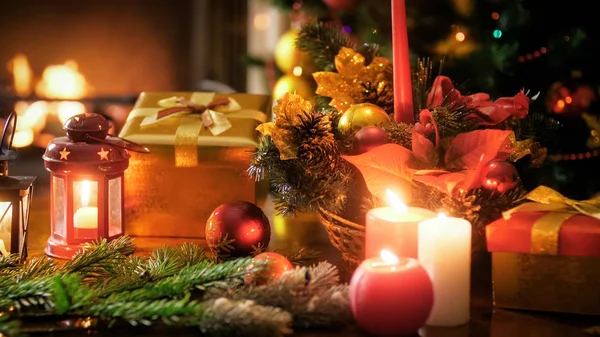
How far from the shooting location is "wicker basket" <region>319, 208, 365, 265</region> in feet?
3.13

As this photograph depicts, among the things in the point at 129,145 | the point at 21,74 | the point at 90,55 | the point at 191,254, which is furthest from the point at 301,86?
the point at 21,74

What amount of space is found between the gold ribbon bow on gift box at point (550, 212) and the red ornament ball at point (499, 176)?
0.10 feet

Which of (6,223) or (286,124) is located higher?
(286,124)

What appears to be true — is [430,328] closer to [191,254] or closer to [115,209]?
[191,254]

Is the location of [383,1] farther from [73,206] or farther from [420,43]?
[73,206]

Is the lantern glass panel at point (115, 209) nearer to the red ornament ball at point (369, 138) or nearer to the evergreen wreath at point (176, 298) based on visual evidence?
the evergreen wreath at point (176, 298)

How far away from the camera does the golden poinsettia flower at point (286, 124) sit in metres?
0.96

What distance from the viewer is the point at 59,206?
1.10m

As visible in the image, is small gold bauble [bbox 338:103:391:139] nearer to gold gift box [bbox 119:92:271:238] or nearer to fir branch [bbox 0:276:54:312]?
gold gift box [bbox 119:92:271:238]

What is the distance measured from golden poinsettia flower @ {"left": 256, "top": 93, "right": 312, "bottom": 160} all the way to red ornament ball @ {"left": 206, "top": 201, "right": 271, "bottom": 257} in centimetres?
10

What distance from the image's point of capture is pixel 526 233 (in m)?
0.86

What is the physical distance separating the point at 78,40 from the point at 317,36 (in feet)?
5.43

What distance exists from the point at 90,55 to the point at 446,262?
217cm

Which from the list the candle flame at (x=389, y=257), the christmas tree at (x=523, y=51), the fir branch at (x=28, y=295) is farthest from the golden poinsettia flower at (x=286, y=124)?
the christmas tree at (x=523, y=51)
